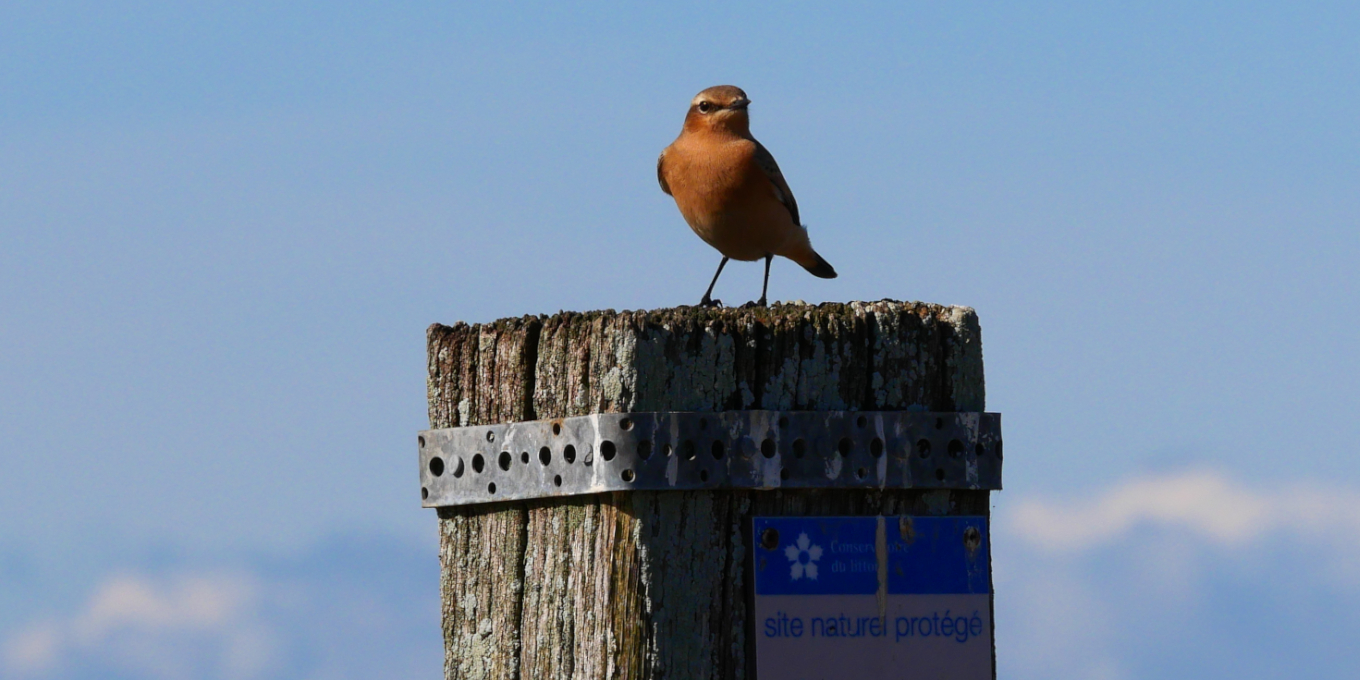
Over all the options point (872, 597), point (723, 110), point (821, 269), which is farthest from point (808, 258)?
point (872, 597)

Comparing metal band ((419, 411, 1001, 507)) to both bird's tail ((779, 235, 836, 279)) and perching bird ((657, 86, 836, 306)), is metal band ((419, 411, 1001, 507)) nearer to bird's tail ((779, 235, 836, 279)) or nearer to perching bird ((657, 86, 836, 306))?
perching bird ((657, 86, 836, 306))

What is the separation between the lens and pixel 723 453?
3.47 m

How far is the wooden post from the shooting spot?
3.48 m

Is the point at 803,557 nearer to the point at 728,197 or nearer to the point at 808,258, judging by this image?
the point at 728,197

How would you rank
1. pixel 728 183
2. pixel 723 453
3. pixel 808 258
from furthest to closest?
pixel 808 258, pixel 728 183, pixel 723 453

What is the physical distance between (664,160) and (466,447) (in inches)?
153

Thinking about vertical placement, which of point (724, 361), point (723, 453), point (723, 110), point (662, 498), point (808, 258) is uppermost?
point (723, 110)

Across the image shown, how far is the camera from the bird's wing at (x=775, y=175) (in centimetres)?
727

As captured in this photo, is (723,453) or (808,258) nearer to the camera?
(723,453)

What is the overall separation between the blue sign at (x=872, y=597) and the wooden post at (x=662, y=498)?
0.05 metres

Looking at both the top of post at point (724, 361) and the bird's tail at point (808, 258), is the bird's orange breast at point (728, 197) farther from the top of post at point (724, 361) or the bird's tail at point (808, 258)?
the top of post at point (724, 361)

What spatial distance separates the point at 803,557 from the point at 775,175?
3986 mm

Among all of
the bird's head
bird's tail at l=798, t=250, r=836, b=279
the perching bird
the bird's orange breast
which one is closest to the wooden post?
the perching bird

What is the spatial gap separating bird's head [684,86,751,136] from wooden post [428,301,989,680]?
3733 mm
